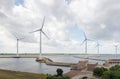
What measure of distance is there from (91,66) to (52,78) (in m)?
59.7

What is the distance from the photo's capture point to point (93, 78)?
110 m

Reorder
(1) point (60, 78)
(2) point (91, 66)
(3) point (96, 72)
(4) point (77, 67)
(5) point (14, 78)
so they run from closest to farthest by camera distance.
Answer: (1) point (60, 78) < (5) point (14, 78) < (3) point (96, 72) < (2) point (91, 66) < (4) point (77, 67)

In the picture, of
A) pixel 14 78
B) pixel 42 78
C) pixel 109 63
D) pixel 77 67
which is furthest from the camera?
pixel 109 63

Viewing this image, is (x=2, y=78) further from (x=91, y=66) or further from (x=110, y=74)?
(x=91, y=66)

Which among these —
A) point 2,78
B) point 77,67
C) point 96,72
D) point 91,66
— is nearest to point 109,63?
point 77,67

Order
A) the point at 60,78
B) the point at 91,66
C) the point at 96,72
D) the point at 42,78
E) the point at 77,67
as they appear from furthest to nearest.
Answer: the point at 77,67 < the point at 91,66 < the point at 96,72 < the point at 42,78 < the point at 60,78

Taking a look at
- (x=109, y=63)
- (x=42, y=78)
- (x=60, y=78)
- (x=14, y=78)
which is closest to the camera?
(x=60, y=78)

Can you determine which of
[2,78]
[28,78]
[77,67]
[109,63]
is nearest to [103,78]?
[28,78]

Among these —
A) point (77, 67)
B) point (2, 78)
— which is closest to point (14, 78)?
point (2, 78)

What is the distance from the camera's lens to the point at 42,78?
4139 inches

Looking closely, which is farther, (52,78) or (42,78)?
(42,78)

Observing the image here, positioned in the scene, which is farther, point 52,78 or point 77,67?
point 77,67

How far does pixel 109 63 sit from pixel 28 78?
316ft

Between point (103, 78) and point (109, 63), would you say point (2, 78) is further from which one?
point (109, 63)
